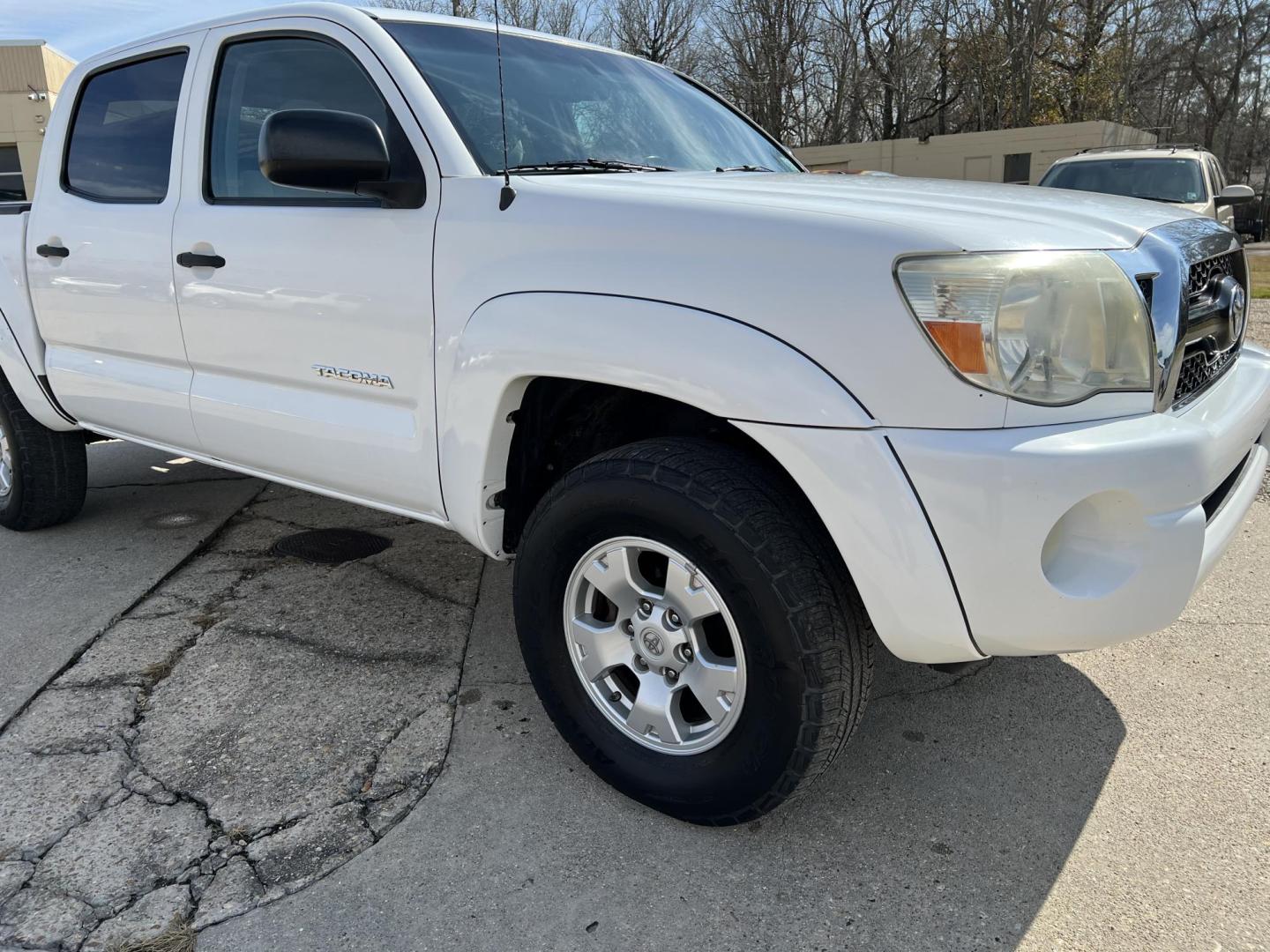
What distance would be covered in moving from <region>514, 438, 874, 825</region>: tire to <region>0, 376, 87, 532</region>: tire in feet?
9.83

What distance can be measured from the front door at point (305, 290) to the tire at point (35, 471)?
1.48 meters

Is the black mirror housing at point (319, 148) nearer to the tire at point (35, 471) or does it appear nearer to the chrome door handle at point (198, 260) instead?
the chrome door handle at point (198, 260)

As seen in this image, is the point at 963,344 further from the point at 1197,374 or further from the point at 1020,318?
the point at 1197,374

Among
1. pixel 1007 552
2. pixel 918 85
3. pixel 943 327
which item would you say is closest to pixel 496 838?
pixel 1007 552

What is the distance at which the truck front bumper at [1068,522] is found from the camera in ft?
5.71

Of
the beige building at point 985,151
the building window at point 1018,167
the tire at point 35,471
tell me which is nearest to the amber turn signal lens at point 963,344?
the tire at point 35,471

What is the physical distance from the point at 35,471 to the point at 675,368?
3.58 meters

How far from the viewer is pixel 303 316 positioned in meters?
2.77

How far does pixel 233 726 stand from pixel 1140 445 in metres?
2.42

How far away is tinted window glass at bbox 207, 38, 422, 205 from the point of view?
8.98 feet

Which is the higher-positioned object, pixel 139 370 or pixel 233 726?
pixel 139 370

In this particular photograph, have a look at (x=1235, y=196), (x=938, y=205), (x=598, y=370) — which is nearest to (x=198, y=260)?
(x=598, y=370)

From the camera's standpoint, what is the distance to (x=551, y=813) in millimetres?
2336

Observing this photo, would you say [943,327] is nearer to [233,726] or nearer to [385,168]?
[385,168]
